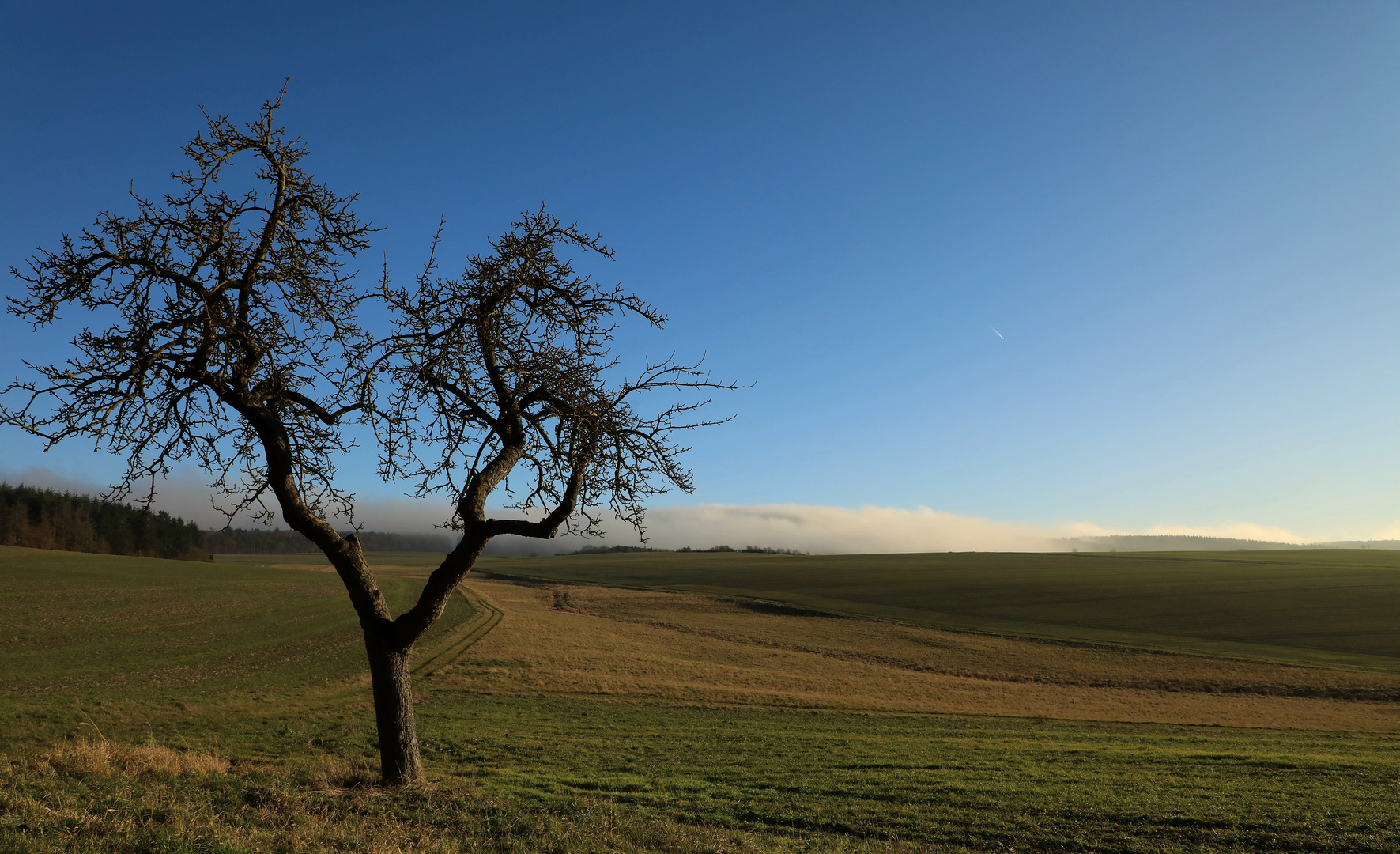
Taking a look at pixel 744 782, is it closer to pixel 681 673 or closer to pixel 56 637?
pixel 681 673

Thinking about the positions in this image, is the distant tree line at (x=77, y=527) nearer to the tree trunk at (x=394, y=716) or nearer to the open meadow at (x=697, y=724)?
the open meadow at (x=697, y=724)

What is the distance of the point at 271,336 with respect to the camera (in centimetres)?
1079

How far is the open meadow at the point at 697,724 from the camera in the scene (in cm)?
831

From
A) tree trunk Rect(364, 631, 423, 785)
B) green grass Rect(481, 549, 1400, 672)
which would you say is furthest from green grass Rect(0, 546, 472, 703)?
green grass Rect(481, 549, 1400, 672)

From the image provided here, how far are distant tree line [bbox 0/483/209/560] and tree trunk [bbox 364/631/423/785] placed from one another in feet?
336

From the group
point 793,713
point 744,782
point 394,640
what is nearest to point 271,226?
point 394,640

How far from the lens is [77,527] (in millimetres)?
98688

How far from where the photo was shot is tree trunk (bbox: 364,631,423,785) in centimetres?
990

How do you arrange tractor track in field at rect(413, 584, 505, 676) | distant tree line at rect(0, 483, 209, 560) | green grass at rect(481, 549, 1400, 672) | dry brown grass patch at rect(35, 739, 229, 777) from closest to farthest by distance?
dry brown grass patch at rect(35, 739, 229, 777) < tractor track in field at rect(413, 584, 505, 676) < green grass at rect(481, 549, 1400, 672) < distant tree line at rect(0, 483, 209, 560)

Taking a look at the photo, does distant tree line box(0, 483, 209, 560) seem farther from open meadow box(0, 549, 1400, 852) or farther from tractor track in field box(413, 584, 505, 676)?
tractor track in field box(413, 584, 505, 676)

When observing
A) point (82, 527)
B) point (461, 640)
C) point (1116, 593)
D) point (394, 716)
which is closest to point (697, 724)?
point (394, 716)

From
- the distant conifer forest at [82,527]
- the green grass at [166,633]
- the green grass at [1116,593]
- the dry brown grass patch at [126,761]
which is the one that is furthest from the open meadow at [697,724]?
the distant conifer forest at [82,527]

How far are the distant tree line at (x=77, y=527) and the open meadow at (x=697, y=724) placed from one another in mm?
36492

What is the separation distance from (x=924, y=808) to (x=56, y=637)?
1599 inches
